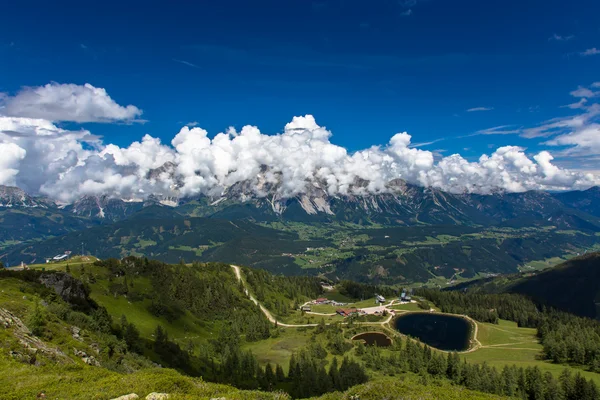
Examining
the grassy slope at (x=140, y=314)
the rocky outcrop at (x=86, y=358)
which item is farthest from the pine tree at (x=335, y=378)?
the rocky outcrop at (x=86, y=358)

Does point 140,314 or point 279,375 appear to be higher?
point 140,314

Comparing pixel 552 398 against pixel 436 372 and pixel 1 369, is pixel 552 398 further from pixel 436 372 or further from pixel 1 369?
pixel 1 369

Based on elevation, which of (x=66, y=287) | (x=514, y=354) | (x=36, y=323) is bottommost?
(x=514, y=354)

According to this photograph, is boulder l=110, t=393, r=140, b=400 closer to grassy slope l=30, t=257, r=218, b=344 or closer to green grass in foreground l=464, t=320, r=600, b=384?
grassy slope l=30, t=257, r=218, b=344

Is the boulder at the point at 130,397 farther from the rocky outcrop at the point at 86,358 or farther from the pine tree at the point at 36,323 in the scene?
the pine tree at the point at 36,323

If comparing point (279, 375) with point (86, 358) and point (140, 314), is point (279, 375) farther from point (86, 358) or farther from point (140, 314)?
point (86, 358)

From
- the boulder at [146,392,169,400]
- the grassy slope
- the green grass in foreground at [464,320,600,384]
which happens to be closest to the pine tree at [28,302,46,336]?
the boulder at [146,392,169,400]

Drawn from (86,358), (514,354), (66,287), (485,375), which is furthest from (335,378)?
(514,354)

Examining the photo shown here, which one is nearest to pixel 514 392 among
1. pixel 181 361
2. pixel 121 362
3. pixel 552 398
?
pixel 552 398

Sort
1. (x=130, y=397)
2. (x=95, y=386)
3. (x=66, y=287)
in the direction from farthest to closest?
(x=66, y=287) → (x=95, y=386) → (x=130, y=397)
